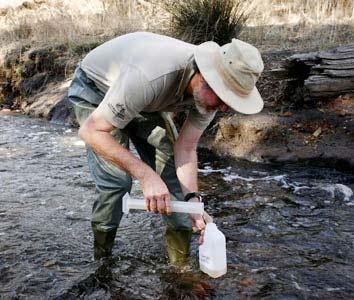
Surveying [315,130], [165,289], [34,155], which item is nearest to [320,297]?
[165,289]

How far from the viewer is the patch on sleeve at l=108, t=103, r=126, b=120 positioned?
94.1 inches

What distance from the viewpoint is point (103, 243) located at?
10.5 feet

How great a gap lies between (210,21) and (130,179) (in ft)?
16.5

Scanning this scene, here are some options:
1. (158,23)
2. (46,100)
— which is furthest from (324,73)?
(46,100)

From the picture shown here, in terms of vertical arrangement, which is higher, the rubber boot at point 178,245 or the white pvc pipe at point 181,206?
the white pvc pipe at point 181,206

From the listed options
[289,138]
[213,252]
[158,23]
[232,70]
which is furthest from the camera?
[158,23]

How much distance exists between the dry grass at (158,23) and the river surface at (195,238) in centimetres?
349

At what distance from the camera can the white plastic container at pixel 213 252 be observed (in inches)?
106

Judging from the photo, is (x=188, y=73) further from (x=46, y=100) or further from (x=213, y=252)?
(x=46, y=100)

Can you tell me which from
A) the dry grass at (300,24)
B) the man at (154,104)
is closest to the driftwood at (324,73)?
the dry grass at (300,24)

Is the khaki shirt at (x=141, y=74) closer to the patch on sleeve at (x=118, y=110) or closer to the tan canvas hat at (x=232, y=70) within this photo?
the patch on sleeve at (x=118, y=110)

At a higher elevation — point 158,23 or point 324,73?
point 158,23

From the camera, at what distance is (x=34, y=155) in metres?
6.19

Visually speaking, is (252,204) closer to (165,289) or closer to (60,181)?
(165,289)
